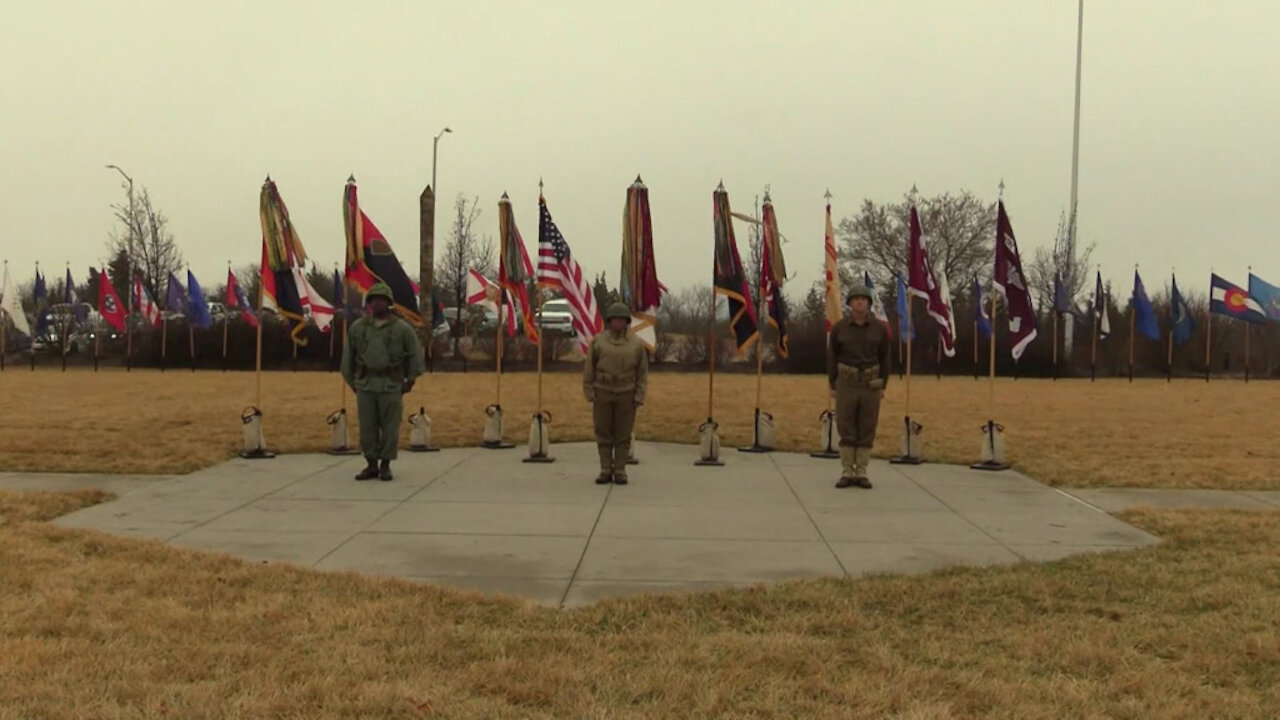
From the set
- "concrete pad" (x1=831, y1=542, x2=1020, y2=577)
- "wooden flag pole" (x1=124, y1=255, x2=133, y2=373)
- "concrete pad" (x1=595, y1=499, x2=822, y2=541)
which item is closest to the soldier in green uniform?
"concrete pad" (x1=595, y1=499, x2=822, y2=541)

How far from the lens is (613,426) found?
10.1m

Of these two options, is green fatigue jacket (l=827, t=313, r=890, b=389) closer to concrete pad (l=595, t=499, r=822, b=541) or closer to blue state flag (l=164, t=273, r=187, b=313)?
concrete pad (l=595, t=499, r=822, b=541)

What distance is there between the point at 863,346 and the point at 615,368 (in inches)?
103

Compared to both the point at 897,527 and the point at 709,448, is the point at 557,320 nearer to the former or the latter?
the point at 709,448

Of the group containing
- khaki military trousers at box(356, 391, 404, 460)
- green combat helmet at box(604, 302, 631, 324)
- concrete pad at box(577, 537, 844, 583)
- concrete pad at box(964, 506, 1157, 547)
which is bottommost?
concrete pad at box(577, 537, 844, 583)

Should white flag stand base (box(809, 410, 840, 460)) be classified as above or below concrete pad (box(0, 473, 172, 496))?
above

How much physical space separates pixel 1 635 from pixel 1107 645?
215 inches

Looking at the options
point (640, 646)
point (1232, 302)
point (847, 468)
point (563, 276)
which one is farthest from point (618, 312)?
point (1232, 302)

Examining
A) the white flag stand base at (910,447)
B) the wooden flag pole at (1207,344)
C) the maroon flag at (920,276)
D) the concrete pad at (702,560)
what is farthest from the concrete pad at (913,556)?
the wooden flag pole at (1207,344)

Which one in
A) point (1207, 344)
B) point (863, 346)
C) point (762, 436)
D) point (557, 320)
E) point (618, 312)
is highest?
point (557, 320)

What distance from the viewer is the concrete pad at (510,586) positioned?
5.54m

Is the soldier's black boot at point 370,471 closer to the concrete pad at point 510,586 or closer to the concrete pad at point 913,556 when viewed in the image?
the concrete pad at point 510,586

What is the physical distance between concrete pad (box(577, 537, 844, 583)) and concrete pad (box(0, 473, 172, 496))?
17.4 feet

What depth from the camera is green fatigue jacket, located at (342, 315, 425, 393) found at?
10.1 metres
